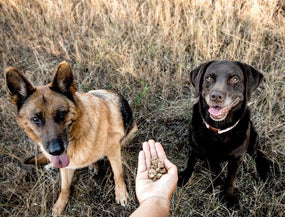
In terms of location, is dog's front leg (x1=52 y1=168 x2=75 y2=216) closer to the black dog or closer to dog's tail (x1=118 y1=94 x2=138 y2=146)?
dog's tail (x1=118 y1=94 x2=138 y2=146)

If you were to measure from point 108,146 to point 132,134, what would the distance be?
0.74 m

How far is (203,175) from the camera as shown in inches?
111

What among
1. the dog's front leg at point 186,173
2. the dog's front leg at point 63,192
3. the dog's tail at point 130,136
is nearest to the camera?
the dog's front leg at point 63,192

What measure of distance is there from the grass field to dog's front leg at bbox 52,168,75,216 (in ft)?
0.25

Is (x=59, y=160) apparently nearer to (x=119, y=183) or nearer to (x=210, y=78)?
(x=119, y=183)

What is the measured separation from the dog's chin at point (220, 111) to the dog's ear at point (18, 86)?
163 centimetres

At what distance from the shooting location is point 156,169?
6.61 feet

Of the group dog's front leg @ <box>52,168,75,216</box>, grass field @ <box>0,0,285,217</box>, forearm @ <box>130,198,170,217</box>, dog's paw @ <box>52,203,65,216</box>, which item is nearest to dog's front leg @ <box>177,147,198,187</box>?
grass field @ <box>0,0,285,217</box>

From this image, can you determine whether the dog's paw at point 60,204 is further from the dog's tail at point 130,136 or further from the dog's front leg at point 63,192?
the dog's tail at point 130,136

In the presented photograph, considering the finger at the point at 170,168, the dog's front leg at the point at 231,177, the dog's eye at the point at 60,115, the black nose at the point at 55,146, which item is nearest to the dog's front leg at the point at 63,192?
the black nose at the point at 55,146

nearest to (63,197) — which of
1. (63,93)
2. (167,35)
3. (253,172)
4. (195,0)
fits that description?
(63,93)

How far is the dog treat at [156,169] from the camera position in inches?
76.8

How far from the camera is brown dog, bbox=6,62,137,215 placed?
6.51ft

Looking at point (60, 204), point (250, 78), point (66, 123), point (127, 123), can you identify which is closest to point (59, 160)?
point (66, 123)
